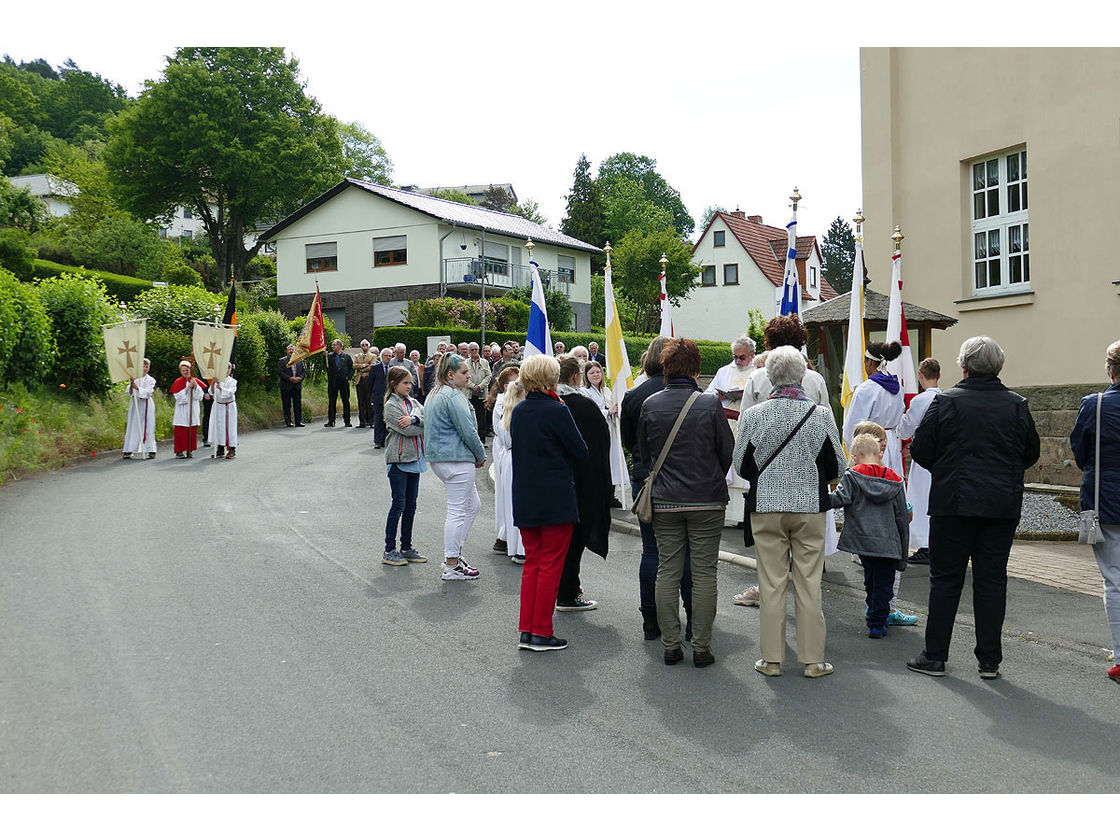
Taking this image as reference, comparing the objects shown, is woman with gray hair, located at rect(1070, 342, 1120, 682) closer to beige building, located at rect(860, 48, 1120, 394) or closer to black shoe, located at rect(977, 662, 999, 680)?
black shoe, located at rect(977, 662, 999, 680)

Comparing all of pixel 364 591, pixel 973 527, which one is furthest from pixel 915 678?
pixel 364 591

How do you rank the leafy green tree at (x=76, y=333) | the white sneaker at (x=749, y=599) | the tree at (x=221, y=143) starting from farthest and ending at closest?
the tree at (x=221, y=143), the leafy green tree at (x=76, y=333), the white sneaker at (x=749, y=599)

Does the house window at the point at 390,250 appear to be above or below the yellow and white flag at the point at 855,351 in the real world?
above

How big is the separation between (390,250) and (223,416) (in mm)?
30515

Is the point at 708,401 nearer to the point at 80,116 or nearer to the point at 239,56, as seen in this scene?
the point at 239,56

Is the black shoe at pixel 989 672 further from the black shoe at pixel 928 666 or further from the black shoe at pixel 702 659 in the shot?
the black shoe at pixel 702 659

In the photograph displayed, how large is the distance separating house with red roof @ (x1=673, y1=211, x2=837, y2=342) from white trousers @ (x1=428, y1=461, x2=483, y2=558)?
177 ft

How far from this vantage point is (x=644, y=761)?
15.2ft

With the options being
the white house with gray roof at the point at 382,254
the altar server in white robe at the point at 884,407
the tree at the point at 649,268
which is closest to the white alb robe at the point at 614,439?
the altar server in white robe at the point at 884,407

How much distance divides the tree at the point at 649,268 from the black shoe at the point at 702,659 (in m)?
47.7

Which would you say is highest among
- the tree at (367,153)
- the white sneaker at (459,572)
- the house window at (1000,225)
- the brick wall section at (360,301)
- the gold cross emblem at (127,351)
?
the tree at (367,153)

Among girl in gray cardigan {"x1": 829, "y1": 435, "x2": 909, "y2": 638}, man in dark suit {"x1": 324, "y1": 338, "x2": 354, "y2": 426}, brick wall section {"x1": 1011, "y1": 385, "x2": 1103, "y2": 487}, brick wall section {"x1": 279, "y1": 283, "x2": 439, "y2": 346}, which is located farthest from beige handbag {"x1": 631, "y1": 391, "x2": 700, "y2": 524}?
brick wall section {"x1": 279, "y1": 283, "x2": 439, "y2": 346}

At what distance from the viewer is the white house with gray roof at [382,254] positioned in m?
46.4

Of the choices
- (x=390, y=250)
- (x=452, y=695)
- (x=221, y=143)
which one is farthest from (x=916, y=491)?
(x=221, y=143)
